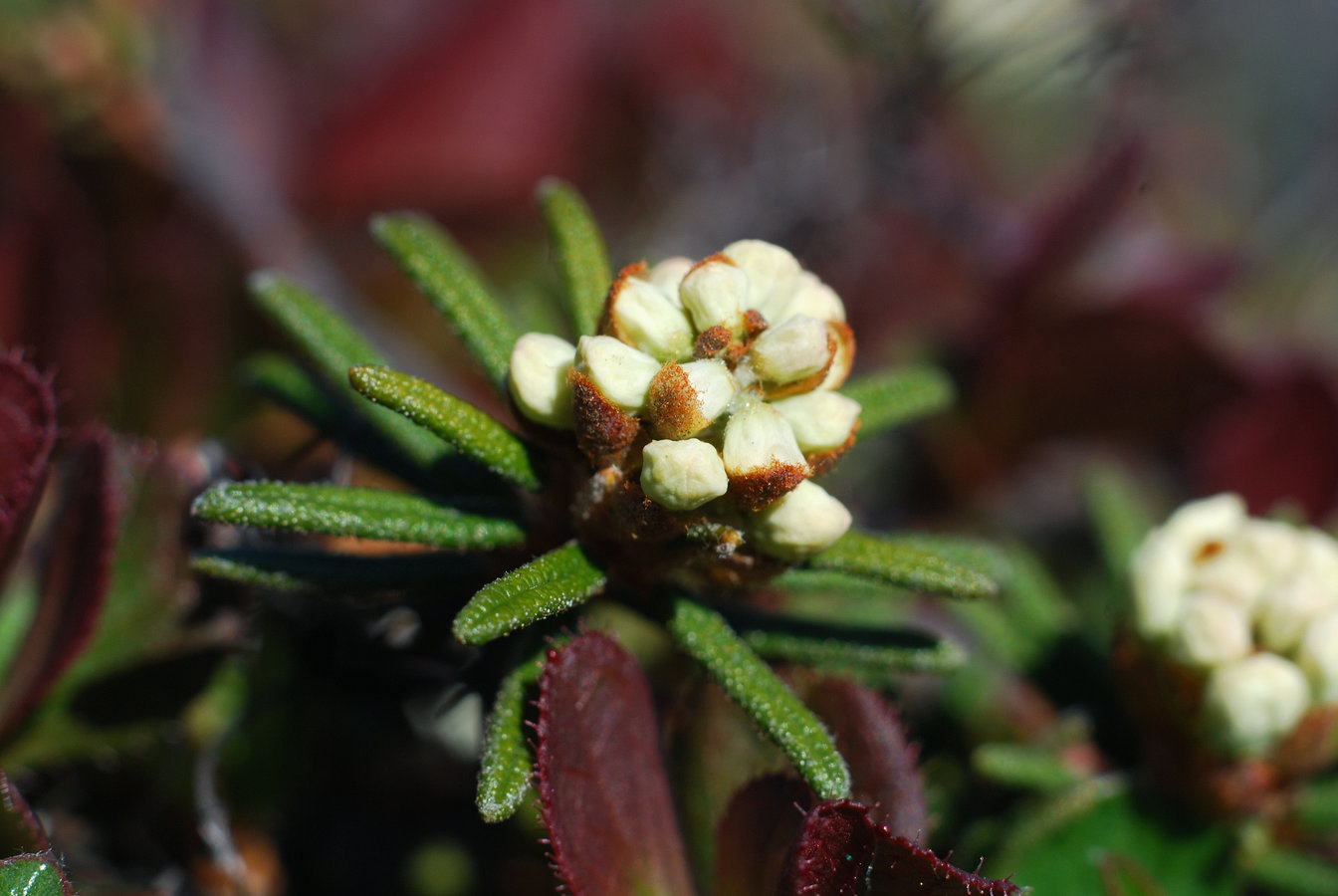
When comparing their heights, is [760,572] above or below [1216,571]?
below

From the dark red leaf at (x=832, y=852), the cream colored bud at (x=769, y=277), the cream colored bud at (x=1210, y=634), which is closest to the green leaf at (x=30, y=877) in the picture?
the dark red leaf at (x=832, y=852)

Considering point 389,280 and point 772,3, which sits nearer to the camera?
point 389,280

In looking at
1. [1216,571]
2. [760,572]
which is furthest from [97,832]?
[1216,571]

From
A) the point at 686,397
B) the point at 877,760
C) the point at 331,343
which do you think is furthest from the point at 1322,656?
the point at 331,343

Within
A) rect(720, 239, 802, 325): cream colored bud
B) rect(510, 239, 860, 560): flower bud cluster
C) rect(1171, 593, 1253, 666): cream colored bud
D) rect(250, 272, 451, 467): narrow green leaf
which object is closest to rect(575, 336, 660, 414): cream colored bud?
rect(510, 239, 860, 560): flower bud cluster

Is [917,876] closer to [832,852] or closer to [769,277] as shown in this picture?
[832,852]

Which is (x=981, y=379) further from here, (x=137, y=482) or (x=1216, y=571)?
(x=137, y=482)

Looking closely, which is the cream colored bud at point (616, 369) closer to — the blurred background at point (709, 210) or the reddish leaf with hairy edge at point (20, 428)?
the reddish leaf with hairy edge at point (20, 428)
